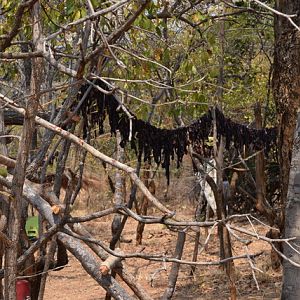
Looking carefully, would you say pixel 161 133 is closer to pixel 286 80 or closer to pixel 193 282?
pixel 286 80

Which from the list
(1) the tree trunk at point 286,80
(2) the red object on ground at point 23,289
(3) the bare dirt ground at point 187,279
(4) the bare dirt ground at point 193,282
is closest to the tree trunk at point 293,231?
(1) the tree trunk at point 286,80

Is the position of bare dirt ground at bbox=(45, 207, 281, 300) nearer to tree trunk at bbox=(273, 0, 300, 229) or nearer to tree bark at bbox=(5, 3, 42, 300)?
tree trunk at bbox=(273, 0, 300, 229)

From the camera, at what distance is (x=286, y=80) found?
500 centimetres

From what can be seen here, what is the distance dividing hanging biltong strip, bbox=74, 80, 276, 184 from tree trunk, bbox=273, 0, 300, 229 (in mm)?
954

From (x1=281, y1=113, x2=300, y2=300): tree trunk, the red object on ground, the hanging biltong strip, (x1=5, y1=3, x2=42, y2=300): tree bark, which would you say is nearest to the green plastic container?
the hanging biltong strip

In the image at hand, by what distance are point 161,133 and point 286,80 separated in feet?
3.70

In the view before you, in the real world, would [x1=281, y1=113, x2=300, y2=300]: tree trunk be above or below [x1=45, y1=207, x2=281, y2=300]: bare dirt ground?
above

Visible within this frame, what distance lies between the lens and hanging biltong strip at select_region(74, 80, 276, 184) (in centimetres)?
491

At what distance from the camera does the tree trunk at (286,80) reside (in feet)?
16.1

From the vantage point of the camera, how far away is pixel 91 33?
401 centimetres

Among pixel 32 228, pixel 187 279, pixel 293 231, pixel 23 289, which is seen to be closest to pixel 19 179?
pixel 293 231

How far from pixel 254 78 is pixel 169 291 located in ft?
24.5

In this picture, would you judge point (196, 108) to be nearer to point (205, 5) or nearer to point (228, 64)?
point (205, 5)

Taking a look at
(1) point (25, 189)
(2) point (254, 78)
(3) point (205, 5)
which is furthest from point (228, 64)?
(1) point (25, 189)
